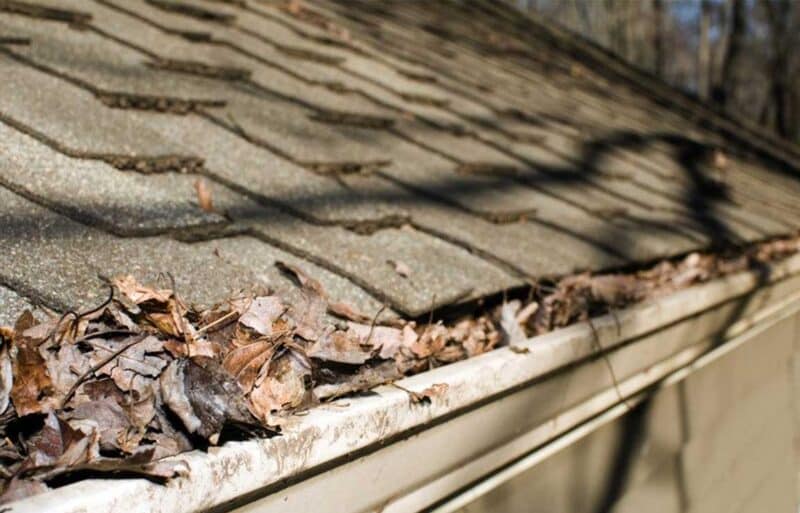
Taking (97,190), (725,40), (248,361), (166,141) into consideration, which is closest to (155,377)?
(248,361)

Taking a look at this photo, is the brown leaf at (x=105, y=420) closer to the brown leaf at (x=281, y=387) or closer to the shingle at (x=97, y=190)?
the brown leaf at (x=281, y=387)

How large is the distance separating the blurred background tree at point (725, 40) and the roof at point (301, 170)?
5.84 meters

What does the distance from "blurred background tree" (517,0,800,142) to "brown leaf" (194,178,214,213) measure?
7.63 meters

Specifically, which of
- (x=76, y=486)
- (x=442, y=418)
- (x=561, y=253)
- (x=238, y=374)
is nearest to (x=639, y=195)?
(x=561, y=253)

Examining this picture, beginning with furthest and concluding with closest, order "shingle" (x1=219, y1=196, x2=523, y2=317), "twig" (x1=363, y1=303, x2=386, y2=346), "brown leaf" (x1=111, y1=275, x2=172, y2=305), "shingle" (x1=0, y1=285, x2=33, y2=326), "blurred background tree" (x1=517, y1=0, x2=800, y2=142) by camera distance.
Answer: "blurred background tree" (x1=517, y1=0, x2=800, y2=142) → "shingle" (x1=219, y1=196, x2=523, y2=317) → "twig" (x1=363, y1=303, x2=386, y2=346) → "brown leaf" (x1=111, y1=275, x2=172, y2=305) → "shingle" (x1=0, y1=285, x2=33, y2=326)

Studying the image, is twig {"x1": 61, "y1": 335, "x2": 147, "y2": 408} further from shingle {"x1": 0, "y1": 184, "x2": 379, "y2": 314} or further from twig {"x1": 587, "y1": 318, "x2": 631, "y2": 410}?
twig {"x1": 587, "y1": 318, "x2": 631, "y2": 410}

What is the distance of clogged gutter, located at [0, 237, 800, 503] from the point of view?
0.85 metres

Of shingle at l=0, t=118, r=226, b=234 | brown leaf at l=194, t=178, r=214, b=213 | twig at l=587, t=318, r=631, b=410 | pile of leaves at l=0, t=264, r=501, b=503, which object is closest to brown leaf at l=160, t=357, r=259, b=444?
pile of leaves at l=0, t=264, r=501, b=503

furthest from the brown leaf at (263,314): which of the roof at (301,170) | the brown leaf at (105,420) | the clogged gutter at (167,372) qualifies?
the brown leaf at (105,420)

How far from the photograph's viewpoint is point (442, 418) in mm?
1217

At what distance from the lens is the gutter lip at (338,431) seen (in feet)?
2.56

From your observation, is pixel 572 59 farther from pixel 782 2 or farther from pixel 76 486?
pixel 782 2

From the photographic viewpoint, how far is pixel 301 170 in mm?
1872

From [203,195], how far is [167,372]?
2.11 feet
